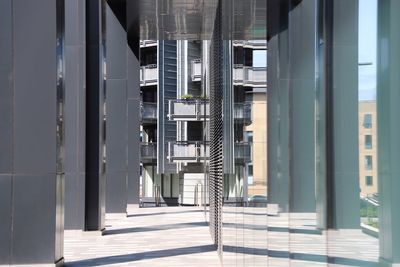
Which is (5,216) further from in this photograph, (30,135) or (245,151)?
(245,151)

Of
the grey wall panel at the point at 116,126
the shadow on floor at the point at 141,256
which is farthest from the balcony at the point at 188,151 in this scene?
the shadow on floor at the point at 141,256

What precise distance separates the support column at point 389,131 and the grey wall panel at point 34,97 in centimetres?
836

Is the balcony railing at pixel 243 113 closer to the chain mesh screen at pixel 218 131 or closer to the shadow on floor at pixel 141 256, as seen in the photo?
the chain mesh screen at pixel 218 131

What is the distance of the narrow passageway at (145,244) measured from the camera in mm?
10570

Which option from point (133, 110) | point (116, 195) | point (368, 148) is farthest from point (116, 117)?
point (368, 148)

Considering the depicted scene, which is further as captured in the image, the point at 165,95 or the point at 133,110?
the point at 165,95

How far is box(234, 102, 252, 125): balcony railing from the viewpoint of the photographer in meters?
5.20

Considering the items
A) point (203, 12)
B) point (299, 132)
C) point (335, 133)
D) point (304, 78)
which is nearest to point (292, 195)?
point (299, 132)

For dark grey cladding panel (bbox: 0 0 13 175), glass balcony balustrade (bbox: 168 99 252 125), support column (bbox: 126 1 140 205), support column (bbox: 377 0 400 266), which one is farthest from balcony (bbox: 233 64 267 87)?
glass balcony balustrade (bbox: 168 99 252 125)

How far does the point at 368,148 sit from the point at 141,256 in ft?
31.9

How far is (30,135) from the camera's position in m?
9.56

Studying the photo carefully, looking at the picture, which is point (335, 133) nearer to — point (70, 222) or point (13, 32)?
point (13, 32)

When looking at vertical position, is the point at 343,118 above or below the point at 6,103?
below

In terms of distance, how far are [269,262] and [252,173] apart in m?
0.85
